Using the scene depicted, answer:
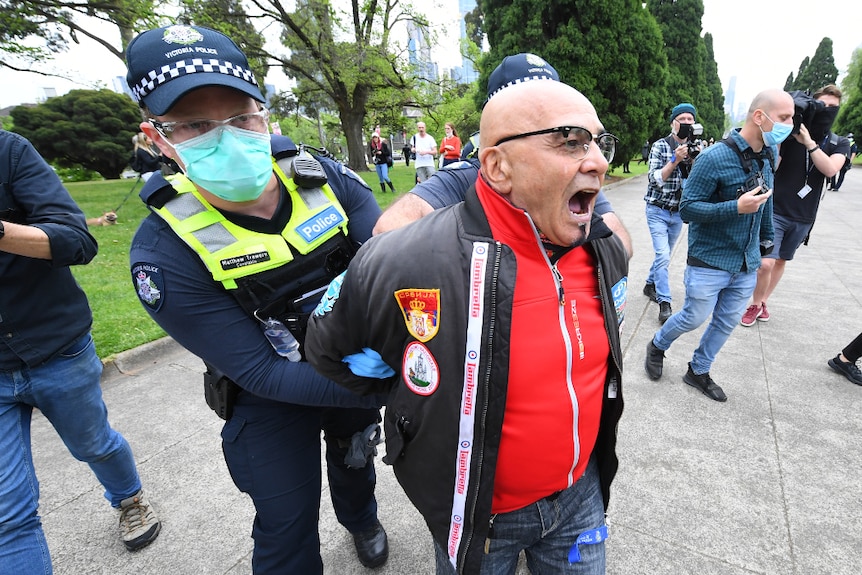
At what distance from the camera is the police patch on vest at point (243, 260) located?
1.32m

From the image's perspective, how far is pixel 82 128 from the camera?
2489cm

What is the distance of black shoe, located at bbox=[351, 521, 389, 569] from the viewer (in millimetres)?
2121

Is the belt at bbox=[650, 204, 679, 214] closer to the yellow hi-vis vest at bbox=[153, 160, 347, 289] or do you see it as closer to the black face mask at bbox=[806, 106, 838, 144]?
the black face mask at bbox=[806, 106, 838, 144]

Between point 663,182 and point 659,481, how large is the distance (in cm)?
343

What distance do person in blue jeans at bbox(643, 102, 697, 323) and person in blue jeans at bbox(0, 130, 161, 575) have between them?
4.88 m

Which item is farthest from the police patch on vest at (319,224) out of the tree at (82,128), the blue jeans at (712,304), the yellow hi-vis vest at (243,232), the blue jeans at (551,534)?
the tree at (82,128)

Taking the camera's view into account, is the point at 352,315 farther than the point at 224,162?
No

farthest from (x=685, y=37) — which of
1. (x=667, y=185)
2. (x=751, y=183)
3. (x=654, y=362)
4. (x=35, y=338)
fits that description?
(x=35, y=338)

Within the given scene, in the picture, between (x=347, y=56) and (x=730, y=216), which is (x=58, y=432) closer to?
(x=730, y=216)

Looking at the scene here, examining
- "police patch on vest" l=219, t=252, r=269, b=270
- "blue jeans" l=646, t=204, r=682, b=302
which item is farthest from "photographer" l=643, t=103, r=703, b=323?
"police patch on vest" l=219, t=252, r=269, b=270

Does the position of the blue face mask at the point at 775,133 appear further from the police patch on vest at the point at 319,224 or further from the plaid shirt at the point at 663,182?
the police patch on vest at the point at 319,224

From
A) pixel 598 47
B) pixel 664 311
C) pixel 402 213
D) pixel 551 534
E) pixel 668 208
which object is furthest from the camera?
pixel 598 47

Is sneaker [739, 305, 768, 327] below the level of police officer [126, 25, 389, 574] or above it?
below

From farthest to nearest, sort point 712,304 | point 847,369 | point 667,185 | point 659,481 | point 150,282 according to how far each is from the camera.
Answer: point 667,185
point 847,369
point 712,304
point 659,481
point 150,282
